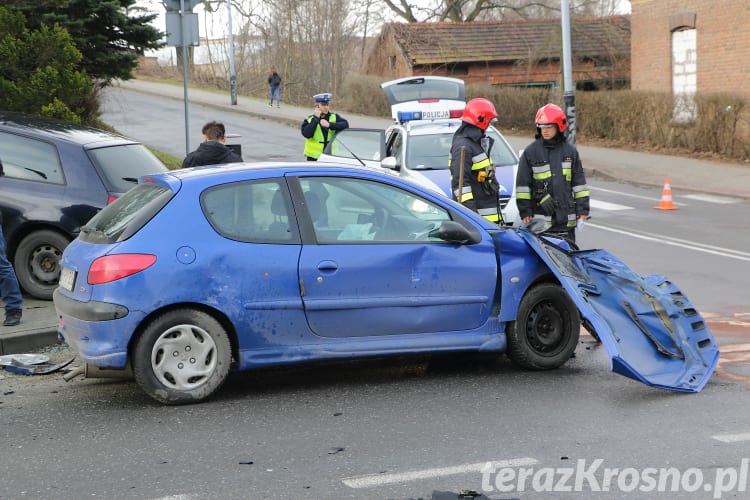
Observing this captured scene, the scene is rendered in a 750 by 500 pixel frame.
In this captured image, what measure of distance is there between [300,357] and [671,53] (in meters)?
25.4

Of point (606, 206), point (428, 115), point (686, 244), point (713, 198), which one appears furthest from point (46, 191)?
point (713, 198)

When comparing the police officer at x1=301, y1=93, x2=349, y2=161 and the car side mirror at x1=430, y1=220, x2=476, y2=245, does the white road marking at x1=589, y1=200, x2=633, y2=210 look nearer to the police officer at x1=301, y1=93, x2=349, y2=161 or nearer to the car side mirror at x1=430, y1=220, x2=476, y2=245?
the police officer at x1=301, y1=93, x2=349, y2=161

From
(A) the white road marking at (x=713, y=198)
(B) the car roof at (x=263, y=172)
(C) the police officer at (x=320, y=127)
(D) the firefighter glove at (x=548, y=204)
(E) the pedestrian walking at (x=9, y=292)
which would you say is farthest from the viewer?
(A) the white road marking at (x=713, y=198)

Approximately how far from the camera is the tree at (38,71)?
540 inches

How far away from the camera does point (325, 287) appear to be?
6379 mm

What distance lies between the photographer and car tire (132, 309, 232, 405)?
6.12 meters

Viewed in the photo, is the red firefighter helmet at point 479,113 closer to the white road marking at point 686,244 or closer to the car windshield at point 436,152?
the car windshield at point 436,152

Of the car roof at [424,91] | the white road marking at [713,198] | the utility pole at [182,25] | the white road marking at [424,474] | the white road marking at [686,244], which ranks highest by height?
the utility pole at [182,25]

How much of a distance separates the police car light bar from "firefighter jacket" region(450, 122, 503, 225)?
538 centimetres

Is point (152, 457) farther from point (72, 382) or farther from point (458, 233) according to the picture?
point (458, 233)

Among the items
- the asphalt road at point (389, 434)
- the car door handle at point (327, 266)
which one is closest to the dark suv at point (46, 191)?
the asphalt road at point (389, 434)

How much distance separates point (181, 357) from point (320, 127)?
8234mm

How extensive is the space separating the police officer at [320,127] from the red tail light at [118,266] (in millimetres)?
8070

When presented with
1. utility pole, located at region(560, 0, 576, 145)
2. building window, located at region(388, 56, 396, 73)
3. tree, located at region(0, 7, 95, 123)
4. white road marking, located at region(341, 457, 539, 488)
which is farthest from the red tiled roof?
white road marking, located at region(341, 457, 539, 488)
